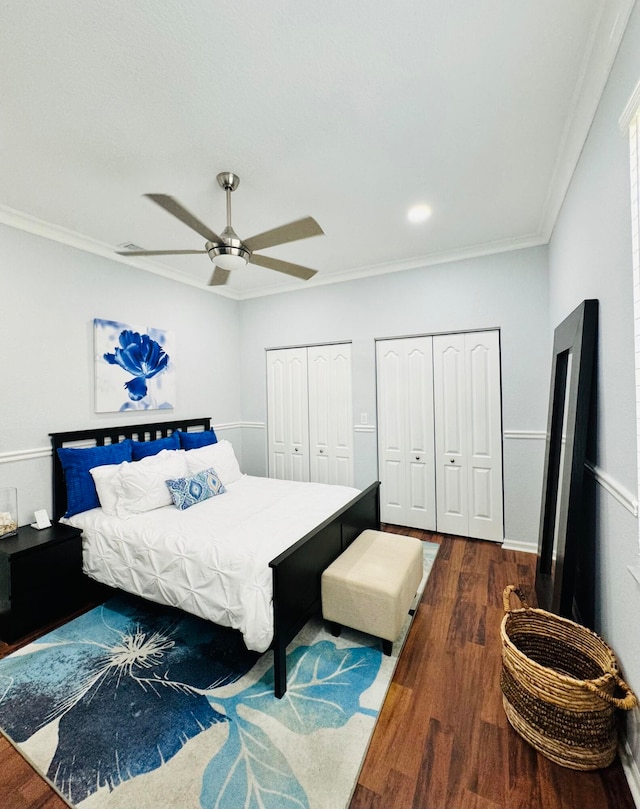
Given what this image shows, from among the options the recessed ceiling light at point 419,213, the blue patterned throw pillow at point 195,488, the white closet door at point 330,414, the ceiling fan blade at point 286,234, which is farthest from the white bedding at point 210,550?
the recessed ceiling light at point 419,213

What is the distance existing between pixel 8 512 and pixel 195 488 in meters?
1.31

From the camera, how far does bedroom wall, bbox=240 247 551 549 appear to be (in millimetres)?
3389

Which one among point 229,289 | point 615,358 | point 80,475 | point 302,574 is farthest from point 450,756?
point 229,289

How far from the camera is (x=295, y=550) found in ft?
6.54

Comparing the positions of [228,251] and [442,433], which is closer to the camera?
[228,251]

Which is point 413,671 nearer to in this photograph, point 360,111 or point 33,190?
point 360,111

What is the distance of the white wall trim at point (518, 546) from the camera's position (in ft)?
11.3

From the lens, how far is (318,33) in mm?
1439

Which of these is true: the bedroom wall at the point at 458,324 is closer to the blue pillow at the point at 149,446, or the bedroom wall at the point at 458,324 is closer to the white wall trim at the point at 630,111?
the blue pillow at the point at 149,446

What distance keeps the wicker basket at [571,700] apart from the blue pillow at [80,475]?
2924mm

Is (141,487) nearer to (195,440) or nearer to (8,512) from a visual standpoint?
(8,512)

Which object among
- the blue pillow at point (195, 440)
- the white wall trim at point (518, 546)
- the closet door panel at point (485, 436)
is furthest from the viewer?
the blue pillow at point (195, 440)

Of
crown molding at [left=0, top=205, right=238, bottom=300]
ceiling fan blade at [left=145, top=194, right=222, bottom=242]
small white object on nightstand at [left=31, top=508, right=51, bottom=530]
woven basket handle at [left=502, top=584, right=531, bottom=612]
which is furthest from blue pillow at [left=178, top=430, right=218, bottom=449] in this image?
woven basket handle at [left=502, top=584, right=531, bottom=612]

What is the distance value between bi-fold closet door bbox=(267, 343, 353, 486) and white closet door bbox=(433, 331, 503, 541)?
3.44ft
